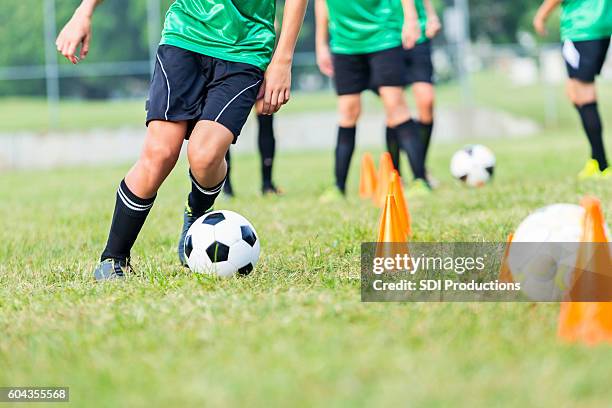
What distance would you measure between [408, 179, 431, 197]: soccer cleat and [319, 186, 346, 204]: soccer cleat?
0.51m

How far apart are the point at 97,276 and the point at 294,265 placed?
0.78 metres

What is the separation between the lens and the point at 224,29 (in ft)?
11.9

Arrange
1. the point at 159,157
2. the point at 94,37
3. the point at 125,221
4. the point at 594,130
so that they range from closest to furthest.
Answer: the point at 159,157, the point at 125,221, the point at 594,130, the point at 94,37

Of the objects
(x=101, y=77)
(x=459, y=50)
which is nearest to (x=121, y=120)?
(x=101, y=77)

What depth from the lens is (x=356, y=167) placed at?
1105 centimetres

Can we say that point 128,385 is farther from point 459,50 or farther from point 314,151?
point 459,50

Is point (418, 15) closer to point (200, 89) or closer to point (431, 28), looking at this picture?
point (431, 28)

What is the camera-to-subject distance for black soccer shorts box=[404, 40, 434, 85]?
6977 mm

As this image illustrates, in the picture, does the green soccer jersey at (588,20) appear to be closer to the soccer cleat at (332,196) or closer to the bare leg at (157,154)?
the soccer cleat at (332,196)

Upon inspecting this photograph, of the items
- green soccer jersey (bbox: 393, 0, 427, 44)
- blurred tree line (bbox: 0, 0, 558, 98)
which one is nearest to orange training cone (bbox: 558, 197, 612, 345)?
green soccer jersey (bbox: 393, 0, 427, 44)

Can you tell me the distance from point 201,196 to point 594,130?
4.02 m

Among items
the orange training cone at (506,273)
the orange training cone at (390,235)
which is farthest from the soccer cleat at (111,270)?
the orange training cone at (506,273)

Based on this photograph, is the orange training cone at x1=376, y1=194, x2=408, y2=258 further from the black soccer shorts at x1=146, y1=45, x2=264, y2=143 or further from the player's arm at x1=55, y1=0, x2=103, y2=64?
the player's arm at x1=55, y1=0, x2=103, y2=64

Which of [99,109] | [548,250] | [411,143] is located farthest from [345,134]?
[99,109]
